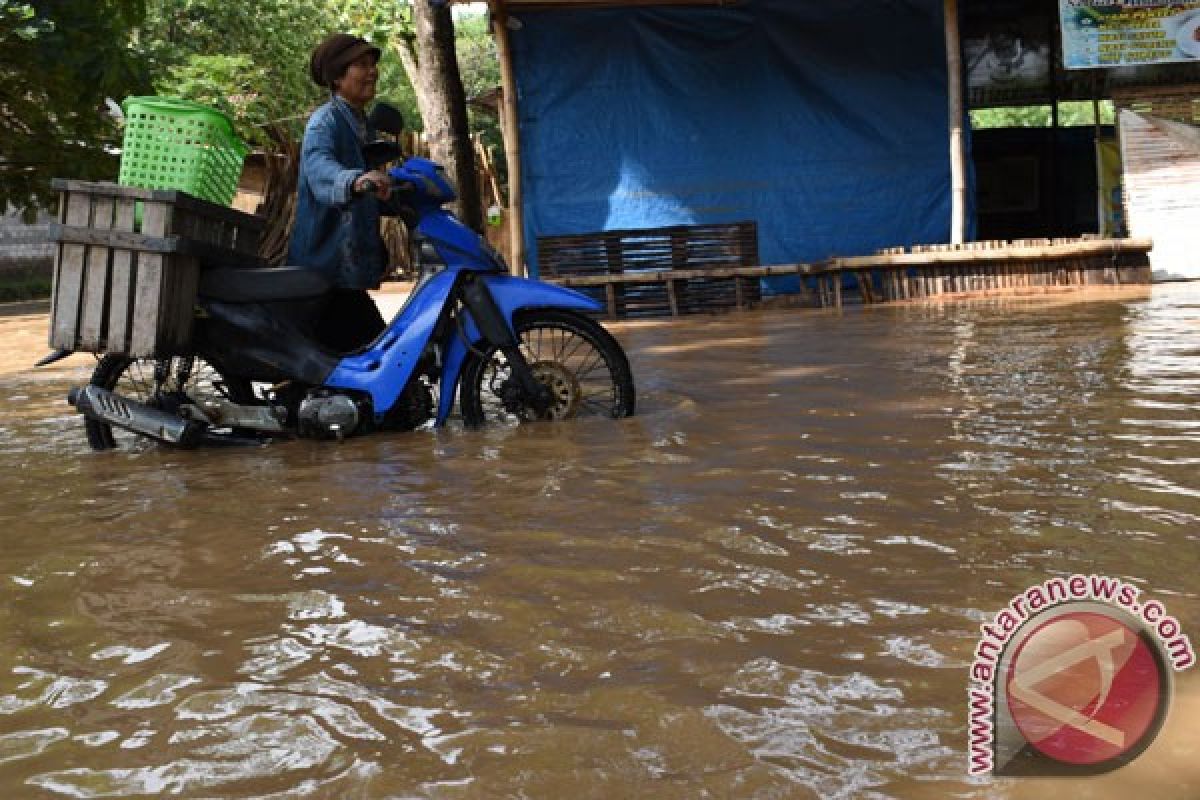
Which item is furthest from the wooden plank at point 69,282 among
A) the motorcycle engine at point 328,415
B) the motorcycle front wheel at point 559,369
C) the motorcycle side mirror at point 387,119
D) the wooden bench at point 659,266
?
the wooden bench at point 659,266

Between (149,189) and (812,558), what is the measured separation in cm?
338

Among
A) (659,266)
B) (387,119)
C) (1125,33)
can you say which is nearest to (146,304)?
(387,119)

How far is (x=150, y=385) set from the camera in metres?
6.38

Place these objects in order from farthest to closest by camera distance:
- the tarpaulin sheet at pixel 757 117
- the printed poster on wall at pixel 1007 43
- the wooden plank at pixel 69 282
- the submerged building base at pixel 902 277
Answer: the printed poster on wall at pixel 1007 43, the tarpaulin sheet at pixel 757 117, the submerged building base at pixel 902 277, the wooden plank at pixel 69 282

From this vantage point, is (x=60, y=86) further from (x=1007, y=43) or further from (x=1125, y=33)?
(x=1007, y=43)

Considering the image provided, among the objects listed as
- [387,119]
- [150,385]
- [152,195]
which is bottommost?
[150,385]

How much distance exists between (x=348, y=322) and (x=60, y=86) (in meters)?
4.83

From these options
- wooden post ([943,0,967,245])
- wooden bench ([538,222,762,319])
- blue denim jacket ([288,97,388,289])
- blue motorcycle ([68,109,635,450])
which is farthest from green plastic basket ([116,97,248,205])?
wooden post ([943,0,967,245])

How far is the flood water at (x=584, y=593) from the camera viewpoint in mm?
2057

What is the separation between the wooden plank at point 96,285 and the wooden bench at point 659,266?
7.57 m

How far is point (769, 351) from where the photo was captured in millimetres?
8148

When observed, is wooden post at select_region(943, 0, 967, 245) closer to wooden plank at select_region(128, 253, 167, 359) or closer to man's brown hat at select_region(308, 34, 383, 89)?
man's brown hat at select_region(308, 34, 383, 89)

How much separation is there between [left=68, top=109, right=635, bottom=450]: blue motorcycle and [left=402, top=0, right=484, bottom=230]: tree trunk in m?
5.24

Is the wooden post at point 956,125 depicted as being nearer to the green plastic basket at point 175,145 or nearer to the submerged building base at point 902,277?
the submerged building base at point 902,277
